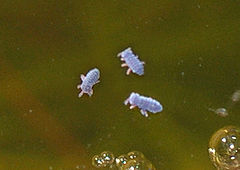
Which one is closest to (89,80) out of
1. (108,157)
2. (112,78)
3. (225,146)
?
(112,78)

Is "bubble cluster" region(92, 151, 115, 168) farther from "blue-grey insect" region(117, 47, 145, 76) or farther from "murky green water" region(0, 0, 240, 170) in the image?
"blue-grey insect" region(117, 47, 145, 76)

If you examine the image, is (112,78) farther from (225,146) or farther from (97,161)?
(225,146)

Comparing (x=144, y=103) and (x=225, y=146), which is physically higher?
(x=144, y=103)

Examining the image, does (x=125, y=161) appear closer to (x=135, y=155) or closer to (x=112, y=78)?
(x=135, y=155)

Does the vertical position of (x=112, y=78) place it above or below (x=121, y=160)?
above

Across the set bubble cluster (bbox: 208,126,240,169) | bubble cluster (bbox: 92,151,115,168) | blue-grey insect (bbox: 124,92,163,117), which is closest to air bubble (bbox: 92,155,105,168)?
bubble cluster (bbox: 92,151,115,168)

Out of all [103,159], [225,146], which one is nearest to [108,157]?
[103,159]

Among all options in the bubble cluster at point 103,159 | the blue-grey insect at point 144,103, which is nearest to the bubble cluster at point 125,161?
the bubble cluster at point 103,159

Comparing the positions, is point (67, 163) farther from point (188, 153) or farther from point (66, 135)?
point (188, 153)
